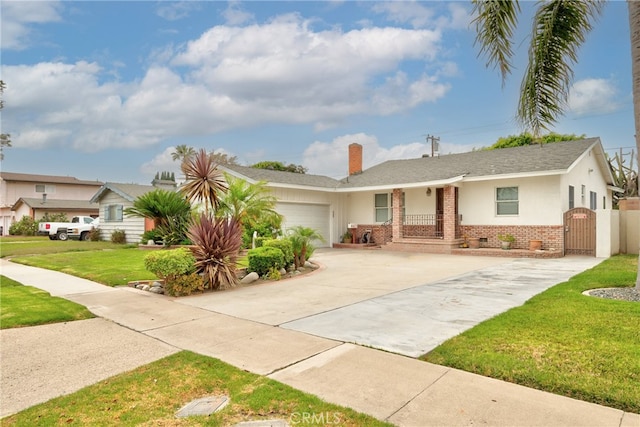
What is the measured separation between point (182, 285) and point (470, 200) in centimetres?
1423

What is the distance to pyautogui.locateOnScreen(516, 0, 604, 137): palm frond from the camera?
7.99 m

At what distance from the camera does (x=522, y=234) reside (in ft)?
55.1

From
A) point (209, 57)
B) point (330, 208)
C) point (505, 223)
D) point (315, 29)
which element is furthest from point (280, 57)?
point (505, 223)

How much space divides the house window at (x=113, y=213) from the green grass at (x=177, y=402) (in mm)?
22944

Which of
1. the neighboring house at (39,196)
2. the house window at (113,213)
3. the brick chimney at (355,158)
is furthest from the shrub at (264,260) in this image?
the neighboring house at (39,196)

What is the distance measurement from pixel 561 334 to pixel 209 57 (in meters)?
16.0

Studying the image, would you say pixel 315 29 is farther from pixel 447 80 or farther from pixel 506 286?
pixel 506 286

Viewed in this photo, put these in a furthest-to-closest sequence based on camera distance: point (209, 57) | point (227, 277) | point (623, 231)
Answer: point (209, 57)
point (623, 231)
point (227, 277)

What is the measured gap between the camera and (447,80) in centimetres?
1695

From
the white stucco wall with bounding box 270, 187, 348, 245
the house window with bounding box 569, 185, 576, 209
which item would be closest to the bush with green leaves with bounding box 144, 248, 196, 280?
the white stucco wall with bounding box 270, 187, 348, 245

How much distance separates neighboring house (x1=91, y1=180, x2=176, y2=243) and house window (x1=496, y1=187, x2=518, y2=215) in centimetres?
1818

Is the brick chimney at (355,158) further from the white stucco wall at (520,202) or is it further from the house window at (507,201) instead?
the house window at (507,201)

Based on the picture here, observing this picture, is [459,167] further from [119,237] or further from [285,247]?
[119,237]

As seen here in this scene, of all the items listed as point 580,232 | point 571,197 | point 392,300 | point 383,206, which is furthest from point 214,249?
point 571,197
